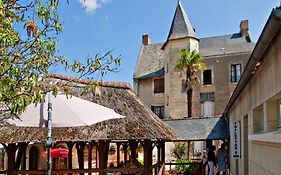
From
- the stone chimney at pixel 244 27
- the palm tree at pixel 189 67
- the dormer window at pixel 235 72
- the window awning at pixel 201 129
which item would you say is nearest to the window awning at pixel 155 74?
the palm tree at pixel 189 67

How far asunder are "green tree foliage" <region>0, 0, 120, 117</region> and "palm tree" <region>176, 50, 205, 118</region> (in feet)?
91.2

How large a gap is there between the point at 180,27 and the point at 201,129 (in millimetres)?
16920

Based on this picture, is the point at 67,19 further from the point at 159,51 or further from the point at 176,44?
the point at 159,51

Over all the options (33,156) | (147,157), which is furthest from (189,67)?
(147,157)

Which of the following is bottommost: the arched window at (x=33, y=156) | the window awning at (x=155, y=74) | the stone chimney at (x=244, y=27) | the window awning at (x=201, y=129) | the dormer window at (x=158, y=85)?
the arched window at (x=33, y=156)

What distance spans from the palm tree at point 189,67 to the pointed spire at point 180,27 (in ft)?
7.95

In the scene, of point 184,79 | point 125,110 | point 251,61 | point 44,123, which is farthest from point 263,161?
point 184,79

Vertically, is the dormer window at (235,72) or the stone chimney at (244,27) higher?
the stone chimney at (244,27)

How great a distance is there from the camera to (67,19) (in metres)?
5.25

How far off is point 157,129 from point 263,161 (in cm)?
661

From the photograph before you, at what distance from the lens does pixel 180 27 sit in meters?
36.6

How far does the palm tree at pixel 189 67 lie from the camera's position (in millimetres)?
32406

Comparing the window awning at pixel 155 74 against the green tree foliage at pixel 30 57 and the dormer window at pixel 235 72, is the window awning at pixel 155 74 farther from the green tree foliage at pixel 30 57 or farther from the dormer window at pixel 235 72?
the green tree foliage at pixel 30 57

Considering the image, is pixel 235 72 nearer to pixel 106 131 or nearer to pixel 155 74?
pixel 155 74
